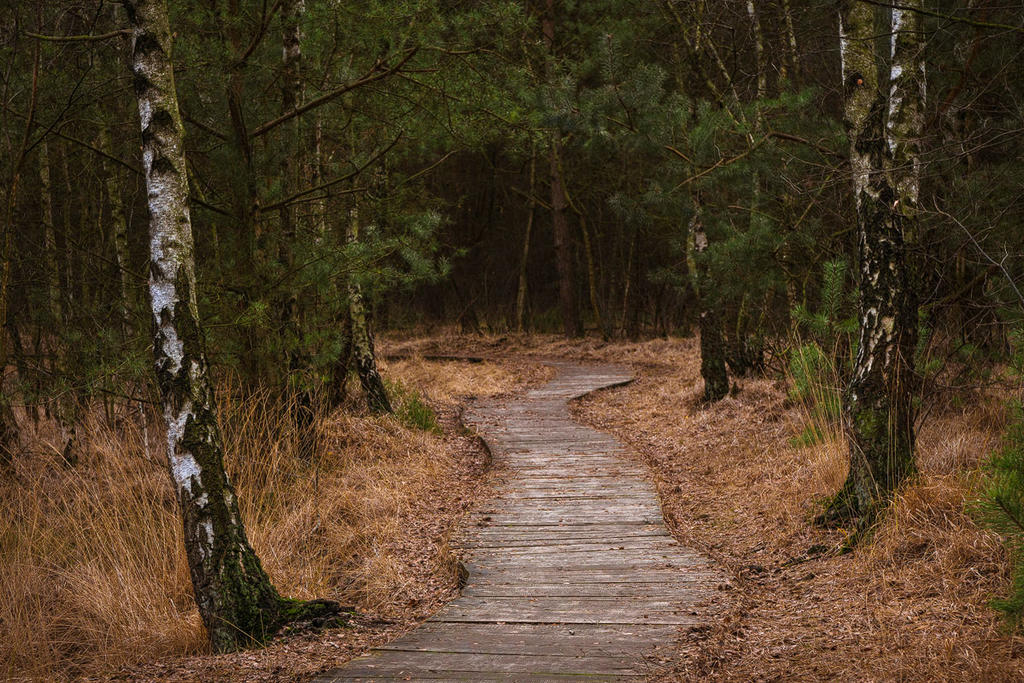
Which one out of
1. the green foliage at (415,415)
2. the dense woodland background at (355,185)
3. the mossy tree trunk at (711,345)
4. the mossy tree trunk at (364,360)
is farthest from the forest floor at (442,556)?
the mossy tree trunk at (711,345)

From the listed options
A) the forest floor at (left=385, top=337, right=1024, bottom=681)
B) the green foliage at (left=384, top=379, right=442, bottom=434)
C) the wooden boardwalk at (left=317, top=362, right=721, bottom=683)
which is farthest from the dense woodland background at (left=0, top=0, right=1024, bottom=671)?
the wooden boardwalk at (left=317, top=362, right=721, bottom=683)

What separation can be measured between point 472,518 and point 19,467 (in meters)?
3.35

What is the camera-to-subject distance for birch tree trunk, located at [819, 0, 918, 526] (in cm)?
513

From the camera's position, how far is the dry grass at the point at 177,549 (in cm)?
452

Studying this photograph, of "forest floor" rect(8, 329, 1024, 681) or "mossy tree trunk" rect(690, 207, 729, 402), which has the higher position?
"mossy tree trunk" rect(690, 207, 729, 402)

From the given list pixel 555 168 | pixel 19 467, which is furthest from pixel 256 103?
pixel 555 168

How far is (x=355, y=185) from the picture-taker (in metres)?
8.42

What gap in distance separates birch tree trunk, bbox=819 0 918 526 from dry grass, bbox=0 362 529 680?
8.81ft

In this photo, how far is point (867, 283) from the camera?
525 centimetres

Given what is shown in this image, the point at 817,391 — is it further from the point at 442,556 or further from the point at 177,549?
the point at 177,549

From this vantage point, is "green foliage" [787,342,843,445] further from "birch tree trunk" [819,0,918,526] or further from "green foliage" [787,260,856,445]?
"birch tree trunk" [819,0,918,526]

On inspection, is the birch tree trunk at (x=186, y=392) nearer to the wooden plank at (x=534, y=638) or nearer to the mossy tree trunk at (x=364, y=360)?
the wooden plank at (x=534, y=638)

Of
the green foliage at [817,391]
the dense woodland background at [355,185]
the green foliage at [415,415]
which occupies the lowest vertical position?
the green foliage at [415,415]

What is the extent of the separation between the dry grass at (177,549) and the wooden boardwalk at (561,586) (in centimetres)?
34
